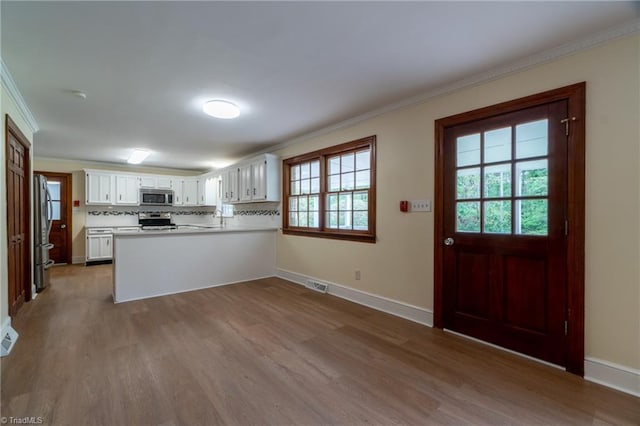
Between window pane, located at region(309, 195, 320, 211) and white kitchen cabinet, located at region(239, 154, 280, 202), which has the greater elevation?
white kitchen cabinet, located at region(239, 154, 280, 202)

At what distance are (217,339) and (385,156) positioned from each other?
2648 millimetres

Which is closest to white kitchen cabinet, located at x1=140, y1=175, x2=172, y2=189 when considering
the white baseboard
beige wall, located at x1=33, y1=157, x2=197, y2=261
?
beige wall, located at x1=33, y1=157, x2=197, y2=261

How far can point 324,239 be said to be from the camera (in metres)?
4.32

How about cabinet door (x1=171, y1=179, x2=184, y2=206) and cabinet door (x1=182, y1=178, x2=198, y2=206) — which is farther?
cabinet door (x1=182, y1=178, x2=198, y2=206)

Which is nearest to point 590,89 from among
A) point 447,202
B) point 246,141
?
point 447,202

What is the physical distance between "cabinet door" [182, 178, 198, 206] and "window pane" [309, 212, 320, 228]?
15.0 ft

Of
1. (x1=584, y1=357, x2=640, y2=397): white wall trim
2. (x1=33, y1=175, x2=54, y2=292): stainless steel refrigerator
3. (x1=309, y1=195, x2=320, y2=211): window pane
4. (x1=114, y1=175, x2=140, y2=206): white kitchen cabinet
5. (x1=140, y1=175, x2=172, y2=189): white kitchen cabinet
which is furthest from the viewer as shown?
(x1=140, y1=175, x2=172, y2=189): white kitchen cabinet

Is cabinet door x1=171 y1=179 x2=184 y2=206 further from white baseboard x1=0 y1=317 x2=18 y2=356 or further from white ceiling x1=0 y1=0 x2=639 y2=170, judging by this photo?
white baseboard x1=0 y1=317 x2=18 y2=356

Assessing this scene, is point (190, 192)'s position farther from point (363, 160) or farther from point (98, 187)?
point (363, 160)

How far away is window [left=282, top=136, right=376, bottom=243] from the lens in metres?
3.75

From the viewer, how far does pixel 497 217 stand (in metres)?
2.57

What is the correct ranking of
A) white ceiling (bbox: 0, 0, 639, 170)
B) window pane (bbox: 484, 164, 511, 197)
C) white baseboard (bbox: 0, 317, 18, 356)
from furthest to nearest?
window pane (bbox: 484, 164, 511, 197) < white baseboard (bbox: 0, 317, 18, 356) < white ceiling (bbox: 0, 0, 639, 170)

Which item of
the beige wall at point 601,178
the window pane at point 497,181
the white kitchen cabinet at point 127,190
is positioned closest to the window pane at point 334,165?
the beige wall at point 601,178

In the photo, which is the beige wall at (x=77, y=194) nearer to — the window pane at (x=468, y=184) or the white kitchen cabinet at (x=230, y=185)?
the white kitchen cabinet at (x=230, y=185)
